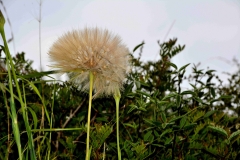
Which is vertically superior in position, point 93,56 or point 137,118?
point 93,56

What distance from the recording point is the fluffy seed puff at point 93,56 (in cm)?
135

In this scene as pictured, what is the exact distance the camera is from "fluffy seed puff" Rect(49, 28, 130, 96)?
135cm

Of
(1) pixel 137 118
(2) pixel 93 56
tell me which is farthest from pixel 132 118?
(2) pixel 93 56

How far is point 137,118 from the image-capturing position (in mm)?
1878

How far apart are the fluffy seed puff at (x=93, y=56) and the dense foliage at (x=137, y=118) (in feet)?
0.30

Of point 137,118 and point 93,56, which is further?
point 137,118

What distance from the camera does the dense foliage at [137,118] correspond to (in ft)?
4.66

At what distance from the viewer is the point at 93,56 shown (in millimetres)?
1364

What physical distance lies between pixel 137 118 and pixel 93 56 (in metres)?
0.61

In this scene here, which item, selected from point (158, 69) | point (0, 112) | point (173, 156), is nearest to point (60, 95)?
point (0, 112)

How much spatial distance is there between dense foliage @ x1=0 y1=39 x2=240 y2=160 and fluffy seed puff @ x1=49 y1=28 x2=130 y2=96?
9 cm

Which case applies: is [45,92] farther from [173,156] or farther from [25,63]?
[173,156]

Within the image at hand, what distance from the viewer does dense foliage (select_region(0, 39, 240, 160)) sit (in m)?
1.42

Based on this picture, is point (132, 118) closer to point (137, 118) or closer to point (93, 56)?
point (137, 118)
